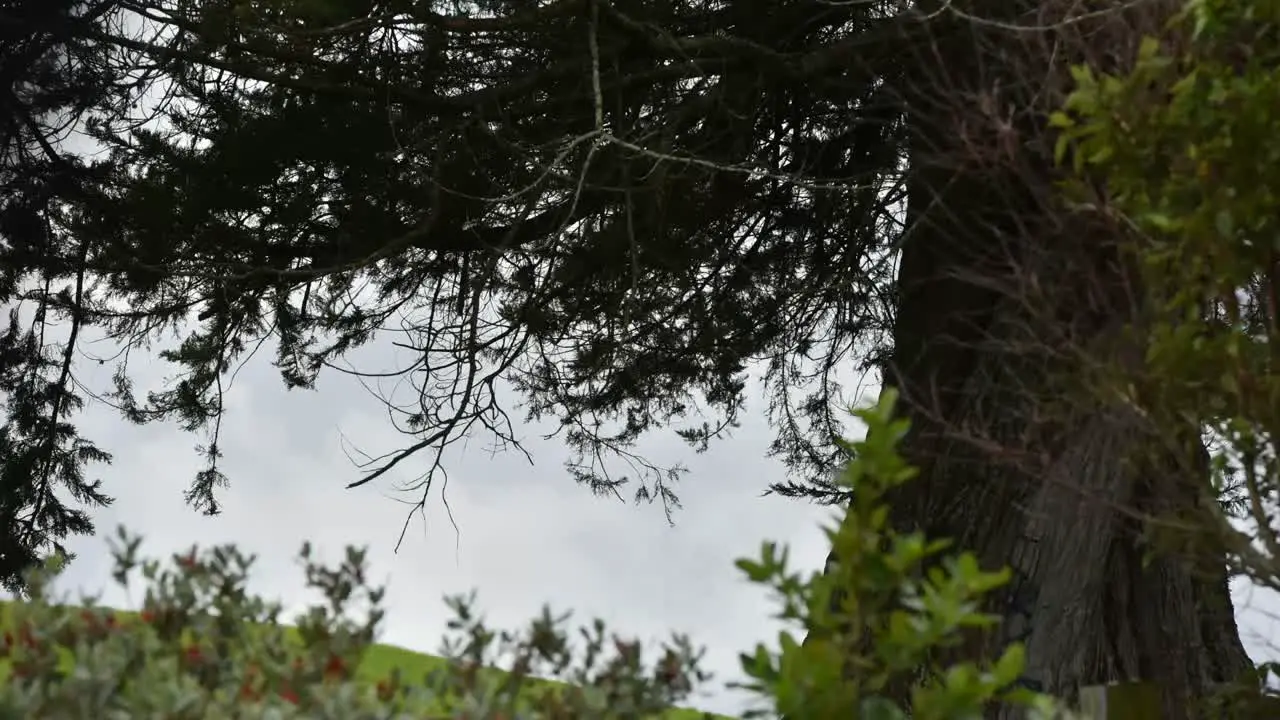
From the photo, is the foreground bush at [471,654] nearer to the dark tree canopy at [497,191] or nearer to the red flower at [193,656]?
the red flower at [193,656]

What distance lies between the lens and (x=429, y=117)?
7.78 m

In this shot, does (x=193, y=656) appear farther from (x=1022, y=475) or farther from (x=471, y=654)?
(x=1022, y=475)

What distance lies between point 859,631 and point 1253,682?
3.62 meters

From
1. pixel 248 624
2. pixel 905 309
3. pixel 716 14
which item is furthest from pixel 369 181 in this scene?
pixel 248 624

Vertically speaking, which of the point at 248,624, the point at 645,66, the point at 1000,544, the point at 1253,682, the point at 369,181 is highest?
the point at 645,66

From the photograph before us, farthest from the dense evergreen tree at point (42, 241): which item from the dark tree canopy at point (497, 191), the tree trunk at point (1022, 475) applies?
the tree trunk at point (1022, 475)

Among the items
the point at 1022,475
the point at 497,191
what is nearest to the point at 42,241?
the point at 497,191

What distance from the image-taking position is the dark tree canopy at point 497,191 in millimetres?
7336

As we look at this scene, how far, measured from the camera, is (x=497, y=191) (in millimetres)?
7762

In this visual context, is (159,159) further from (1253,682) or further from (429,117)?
(1253,682)

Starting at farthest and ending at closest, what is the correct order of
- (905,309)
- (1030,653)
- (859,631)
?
(905,309) → (1030,653) → (859,631)

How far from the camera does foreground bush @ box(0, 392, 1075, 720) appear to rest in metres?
2.47

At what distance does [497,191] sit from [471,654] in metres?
5.07

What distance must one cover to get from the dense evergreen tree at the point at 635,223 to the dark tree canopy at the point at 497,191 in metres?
0.03
